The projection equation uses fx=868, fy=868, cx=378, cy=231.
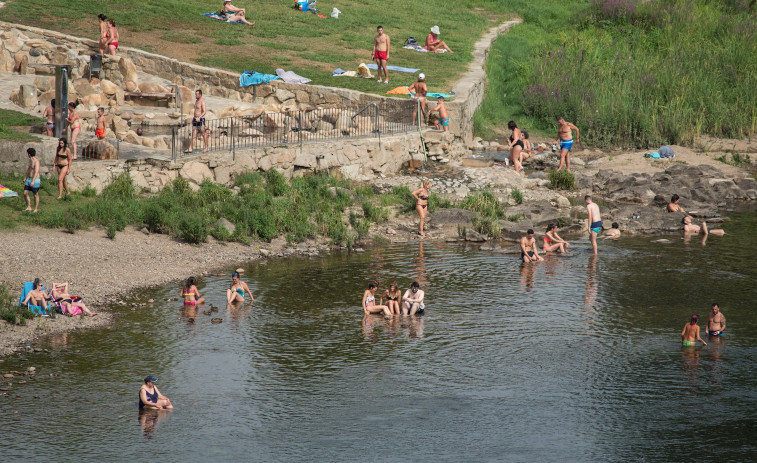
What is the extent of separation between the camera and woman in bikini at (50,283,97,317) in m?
18.5

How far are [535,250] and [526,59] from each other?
79.8ft

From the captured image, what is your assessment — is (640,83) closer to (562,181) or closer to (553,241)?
(562,181)

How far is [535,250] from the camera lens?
23.9 metres

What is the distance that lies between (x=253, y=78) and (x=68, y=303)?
18303 mm

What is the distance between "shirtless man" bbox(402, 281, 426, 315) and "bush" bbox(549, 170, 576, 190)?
1375cm

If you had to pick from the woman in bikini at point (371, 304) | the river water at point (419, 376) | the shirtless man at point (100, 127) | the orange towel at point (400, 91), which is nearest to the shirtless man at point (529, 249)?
the river water at point (419, 376)

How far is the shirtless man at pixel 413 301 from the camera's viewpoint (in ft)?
63.9

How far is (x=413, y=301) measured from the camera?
1953 centimetres

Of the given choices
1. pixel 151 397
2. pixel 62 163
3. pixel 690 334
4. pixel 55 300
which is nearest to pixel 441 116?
pixel 62 163

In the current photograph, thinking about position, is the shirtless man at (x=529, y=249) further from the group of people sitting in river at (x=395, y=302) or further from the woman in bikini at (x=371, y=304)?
the woman in bikini at (x=371, y=304)

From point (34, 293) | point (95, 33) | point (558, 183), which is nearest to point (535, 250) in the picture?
point (558, 183)

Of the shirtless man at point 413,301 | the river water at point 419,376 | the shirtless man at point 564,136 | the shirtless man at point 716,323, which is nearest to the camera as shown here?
the river water at point 419,376

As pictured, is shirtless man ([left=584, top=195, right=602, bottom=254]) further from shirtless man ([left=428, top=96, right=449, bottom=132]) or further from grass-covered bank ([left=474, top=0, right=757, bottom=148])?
grass-covered bank ([left=474, top=0, right=757, bottom=148])

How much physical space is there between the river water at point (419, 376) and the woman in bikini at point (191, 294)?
34cm
